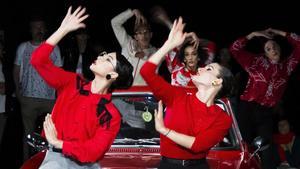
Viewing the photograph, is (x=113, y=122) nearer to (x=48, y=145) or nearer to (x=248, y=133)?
(x=48, y=145)

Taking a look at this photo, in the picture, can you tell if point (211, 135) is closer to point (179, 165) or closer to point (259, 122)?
point (179, 165)

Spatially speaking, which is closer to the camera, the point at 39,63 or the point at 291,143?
the point at 39,63

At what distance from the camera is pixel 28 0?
35.8 ft

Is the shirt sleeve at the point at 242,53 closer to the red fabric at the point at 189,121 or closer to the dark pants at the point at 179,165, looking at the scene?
the red fabric at the point at 189,121

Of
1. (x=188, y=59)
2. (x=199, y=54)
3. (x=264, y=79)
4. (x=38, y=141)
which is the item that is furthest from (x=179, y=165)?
(x=264, y=79)

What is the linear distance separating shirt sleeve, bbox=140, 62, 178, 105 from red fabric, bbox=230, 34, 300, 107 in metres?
3.11

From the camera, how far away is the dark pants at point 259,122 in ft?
27.2

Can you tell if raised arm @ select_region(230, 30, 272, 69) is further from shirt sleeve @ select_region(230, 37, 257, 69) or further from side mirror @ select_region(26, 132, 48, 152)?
side mirror @ select_region(26, 132, 48, 152)

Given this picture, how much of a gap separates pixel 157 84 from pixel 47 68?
78cm

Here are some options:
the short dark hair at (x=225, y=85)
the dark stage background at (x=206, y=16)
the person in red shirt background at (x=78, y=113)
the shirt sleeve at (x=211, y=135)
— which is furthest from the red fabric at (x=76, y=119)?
the dark stage background at (x=206, y=16)

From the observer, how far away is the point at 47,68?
5.16m

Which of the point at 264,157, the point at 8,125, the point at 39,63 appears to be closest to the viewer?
the point at 39,63

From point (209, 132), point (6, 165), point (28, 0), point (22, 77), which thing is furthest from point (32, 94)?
point (209, 132)

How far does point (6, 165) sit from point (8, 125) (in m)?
0.85
